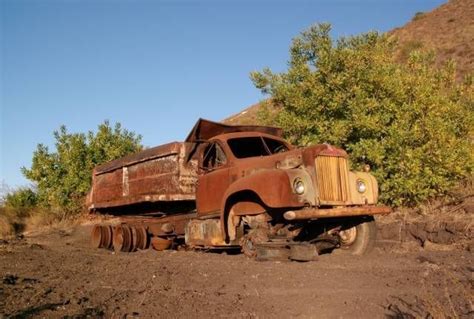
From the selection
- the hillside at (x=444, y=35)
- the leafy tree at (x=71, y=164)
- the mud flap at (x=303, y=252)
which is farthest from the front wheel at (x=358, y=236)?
the hillside at (x=444, y=35)

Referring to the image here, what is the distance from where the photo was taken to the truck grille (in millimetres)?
8547

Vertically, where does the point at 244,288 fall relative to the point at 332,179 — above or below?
below

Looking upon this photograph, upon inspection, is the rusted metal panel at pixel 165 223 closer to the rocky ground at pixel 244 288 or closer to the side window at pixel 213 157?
the side window at pixel 213 157

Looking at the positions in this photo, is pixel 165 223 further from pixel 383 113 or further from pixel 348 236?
pixel 383 113

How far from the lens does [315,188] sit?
841 cm

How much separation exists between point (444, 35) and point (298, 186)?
1472 inches

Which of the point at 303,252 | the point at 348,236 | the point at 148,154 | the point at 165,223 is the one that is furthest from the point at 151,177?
the point at 303,252

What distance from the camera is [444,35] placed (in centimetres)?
4084

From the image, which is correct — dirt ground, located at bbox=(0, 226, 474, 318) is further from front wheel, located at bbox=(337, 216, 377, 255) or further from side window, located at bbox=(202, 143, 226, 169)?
side window, located at bbox=(202, 143, 226, 169)

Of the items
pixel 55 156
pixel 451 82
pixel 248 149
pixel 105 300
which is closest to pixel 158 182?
pixel 248 149

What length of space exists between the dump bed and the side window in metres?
0.40

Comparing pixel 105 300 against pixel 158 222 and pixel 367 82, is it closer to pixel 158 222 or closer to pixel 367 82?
pixel 158 222

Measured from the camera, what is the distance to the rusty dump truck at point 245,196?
327 inches

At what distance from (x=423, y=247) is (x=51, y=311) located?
835cm
